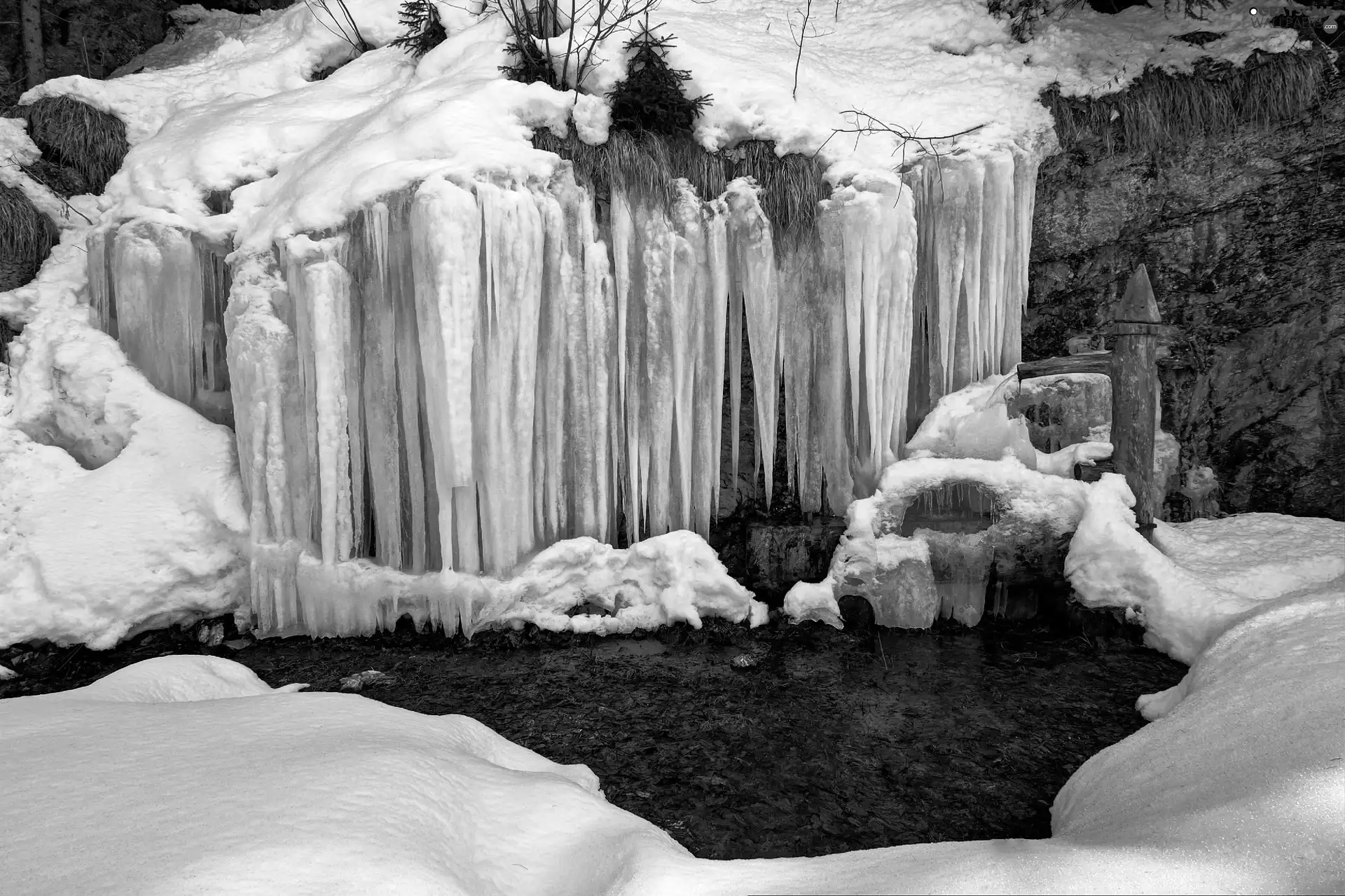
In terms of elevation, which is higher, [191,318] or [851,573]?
[191,318]

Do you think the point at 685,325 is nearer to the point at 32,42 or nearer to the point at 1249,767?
the point at 1249,767

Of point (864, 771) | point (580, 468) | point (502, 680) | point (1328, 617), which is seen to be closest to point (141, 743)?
point (502, 680)

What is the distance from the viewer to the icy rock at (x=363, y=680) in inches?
198

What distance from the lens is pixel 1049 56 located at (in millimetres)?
7031

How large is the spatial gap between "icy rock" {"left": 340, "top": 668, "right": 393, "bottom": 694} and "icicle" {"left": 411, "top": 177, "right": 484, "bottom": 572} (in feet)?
3.93

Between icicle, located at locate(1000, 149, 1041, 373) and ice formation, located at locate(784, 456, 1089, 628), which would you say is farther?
icicle, located at locate(1000, 149, 1041, 373)

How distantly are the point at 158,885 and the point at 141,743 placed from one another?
3.36 ft

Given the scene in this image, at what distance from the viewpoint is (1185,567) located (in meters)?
5.12

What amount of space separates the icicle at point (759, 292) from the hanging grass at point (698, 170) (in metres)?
0.14

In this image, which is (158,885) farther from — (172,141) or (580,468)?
(172,141)

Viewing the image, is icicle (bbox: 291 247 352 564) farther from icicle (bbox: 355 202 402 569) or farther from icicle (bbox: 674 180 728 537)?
icicle (bbox: 674 180 728 537)

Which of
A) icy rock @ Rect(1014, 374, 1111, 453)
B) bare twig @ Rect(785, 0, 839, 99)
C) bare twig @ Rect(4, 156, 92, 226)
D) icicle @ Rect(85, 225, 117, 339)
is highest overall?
bare twig @ Rect(785, 0, 839, 99)

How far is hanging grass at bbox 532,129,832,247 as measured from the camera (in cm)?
613

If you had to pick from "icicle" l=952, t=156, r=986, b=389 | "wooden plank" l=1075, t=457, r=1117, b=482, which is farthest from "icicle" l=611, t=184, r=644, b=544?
"wooden plank" l=1075, t=457, r=1117, b=482
